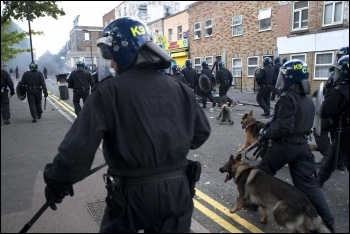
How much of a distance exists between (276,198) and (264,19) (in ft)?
58.5

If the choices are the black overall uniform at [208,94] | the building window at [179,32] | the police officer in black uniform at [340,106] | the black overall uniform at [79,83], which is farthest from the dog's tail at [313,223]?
the building window at [179,32]

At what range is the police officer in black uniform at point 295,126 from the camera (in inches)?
A: 134

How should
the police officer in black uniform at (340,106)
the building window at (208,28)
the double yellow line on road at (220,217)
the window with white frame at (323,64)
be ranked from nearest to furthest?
the police officer in black uniform at (340,106), the double yellow line on road at (220,217), the window with white frame at (323,64), the building window at (208,28)

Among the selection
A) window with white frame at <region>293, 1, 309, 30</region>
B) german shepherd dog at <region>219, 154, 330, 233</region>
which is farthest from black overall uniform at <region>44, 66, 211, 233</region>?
window with white frame at <region>293, 1, 309, 30</region>

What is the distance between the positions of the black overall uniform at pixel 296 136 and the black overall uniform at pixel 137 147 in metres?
1.81

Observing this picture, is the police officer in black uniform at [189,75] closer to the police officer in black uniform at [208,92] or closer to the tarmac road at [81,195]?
the police officer in black uniform at [208,92]

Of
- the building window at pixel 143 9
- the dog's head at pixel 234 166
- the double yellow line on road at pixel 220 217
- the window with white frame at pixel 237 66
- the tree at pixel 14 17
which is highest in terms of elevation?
the building window at pixel 143 9

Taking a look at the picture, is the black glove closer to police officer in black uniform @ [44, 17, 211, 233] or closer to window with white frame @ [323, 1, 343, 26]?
police officer in black uniform @ [44, 17, 211, 233]

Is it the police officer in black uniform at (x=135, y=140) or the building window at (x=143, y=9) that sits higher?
the building window at (x=143, y=9)

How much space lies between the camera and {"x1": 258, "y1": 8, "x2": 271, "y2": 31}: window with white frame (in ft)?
61.2

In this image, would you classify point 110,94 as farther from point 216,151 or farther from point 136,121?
point 216,151

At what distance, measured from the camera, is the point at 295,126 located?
3449 millimetres

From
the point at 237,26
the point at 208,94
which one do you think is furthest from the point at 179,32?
the point at 208,94

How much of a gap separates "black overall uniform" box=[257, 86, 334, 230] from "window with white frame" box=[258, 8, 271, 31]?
16.6 metres
